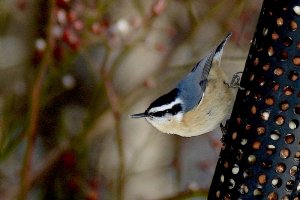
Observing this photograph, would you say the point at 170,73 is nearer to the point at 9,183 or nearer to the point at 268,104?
the point at 9,183

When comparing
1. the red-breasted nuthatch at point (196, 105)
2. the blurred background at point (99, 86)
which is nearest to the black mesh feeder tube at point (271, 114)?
the red-breasted nuthatch at point (196, 105)

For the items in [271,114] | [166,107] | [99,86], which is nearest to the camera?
[271,114]

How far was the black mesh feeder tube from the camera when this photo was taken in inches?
83.7

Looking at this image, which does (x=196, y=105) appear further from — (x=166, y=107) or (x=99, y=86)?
Answer: (x=99, y=86)

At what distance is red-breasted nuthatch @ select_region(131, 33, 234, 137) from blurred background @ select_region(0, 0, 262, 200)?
1.53 feet

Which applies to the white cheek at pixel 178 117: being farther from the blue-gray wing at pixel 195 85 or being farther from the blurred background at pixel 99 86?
the blurred background at pixel 99 86

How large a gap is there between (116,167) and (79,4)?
1707 millimetres

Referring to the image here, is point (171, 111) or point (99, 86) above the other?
point (99, 86)

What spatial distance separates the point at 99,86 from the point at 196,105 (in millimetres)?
1107

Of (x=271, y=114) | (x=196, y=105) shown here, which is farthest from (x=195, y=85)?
(x=271, y=114)

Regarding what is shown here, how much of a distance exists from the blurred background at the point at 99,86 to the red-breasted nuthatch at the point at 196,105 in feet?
1.53

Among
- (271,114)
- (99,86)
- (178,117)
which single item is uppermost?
(99,86)

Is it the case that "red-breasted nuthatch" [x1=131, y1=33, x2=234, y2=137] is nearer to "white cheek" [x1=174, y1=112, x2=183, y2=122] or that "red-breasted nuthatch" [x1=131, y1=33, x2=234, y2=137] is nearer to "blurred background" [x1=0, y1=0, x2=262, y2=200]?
"white cheek" [x1=174, y1=112, x2=183, y2=122]

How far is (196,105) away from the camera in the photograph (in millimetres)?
2756
